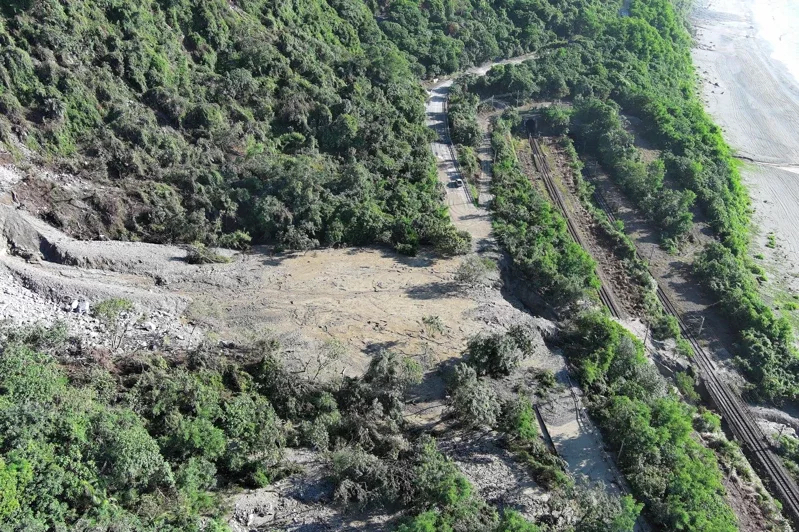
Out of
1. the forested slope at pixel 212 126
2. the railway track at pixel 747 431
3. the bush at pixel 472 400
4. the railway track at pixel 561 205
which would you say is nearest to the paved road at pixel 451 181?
the forested slope at pixel 212 126

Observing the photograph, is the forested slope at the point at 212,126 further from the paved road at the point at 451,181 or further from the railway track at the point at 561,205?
the railway track at the point at 561,205

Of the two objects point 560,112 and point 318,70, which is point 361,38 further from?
point 560,112

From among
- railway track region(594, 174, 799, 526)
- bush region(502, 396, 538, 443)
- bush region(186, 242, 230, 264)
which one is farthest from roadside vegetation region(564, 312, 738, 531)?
bush region(186, 242, 230, 264)

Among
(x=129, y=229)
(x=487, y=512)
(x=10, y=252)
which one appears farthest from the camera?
(x=129, y=229)

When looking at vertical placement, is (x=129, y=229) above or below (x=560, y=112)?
above

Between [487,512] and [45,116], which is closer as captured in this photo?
[487,512]

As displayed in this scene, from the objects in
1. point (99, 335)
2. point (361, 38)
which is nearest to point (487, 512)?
point (99, 335)
